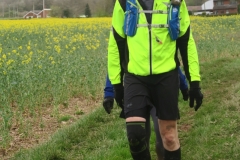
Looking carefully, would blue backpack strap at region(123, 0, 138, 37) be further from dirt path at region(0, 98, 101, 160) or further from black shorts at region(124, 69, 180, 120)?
dirt path at region(0, 98, 101, 160)

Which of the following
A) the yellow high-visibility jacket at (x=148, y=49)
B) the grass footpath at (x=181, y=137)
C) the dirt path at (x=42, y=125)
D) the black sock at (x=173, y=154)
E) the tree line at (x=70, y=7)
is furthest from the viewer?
the tree line at (x=70, y=7)

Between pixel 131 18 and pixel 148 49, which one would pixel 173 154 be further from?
pixel 131 18

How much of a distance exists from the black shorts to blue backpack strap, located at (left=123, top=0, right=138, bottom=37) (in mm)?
381

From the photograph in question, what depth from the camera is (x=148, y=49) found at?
3.65 metres

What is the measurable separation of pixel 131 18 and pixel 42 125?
386cm

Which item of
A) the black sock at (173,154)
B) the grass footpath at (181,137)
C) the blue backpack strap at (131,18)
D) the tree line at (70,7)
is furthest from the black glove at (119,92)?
the tree line at (70,7)

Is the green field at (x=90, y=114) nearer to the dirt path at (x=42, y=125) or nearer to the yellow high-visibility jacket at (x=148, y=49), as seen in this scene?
the dirt path at (x=42, y=125)

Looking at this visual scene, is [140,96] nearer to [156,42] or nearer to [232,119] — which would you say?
[156,42]

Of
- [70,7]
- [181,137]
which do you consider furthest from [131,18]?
[70,7]

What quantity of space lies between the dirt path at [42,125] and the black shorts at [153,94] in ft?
8.35

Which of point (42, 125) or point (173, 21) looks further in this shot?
point (42, 125)

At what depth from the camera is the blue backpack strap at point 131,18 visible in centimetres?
370

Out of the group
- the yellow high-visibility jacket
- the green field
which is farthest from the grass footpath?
the yellow high-visibility jacket

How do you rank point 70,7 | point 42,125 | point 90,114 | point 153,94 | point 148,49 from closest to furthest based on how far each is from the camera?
1. point 148,49
2. point 153,94
3. point 42,125
4. point 90,114
5. point 70,7
